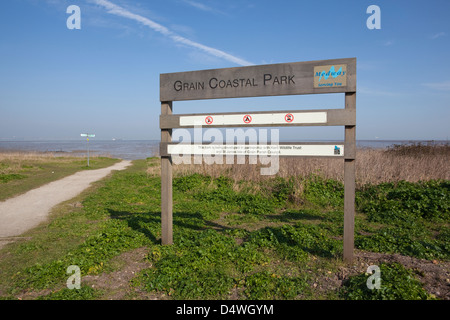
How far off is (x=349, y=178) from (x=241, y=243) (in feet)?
7.17

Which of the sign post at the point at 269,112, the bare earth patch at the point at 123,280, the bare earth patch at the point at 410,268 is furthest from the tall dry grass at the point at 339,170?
the bare earth patch at the point at 123,280

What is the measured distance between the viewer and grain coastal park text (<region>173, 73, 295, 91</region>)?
14.8 feet

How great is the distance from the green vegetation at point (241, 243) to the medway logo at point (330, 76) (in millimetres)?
2574

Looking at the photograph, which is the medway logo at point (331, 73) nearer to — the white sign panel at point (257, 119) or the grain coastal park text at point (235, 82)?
the grain coastal park text at point (235, 82)

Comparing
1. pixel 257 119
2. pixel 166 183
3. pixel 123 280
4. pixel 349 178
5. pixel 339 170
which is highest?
pixel 257 119

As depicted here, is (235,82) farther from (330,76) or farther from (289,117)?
(330,76)

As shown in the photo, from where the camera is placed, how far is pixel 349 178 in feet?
14.0

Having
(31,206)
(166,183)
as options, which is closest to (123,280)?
(166,183)

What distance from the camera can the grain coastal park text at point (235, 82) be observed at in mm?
4516

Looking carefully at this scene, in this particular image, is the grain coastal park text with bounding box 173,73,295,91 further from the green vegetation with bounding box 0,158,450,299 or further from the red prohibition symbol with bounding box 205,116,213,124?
the green vegetation with bounding box 0,158,450,299

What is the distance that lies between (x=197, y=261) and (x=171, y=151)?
183 centimetres

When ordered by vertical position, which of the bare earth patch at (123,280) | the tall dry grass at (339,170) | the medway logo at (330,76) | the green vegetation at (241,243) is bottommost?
the bare earth patch at (123,280)
